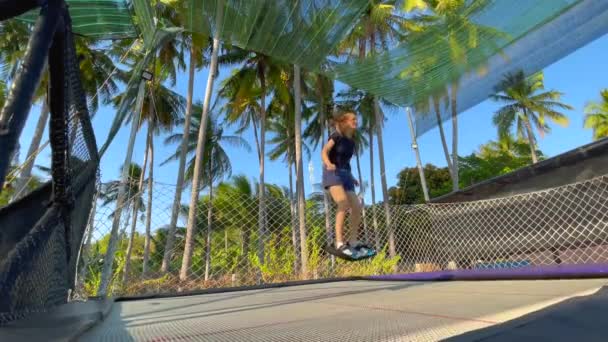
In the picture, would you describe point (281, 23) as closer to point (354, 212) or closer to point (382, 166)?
point (354, 212)

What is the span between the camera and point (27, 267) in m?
1.02

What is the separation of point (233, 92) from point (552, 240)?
11451 millimetres

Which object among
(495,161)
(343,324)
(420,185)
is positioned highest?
(495,161)

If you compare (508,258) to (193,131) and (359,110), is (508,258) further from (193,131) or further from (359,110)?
(193,131)

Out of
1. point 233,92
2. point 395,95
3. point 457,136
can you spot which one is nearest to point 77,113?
point 395,95

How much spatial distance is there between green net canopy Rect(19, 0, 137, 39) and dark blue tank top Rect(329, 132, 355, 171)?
1887 mm

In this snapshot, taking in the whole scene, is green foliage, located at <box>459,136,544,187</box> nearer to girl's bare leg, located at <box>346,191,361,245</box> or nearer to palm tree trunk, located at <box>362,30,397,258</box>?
palm tree trunk, located at <box>362,30,397,258</box>

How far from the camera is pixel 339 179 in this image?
269cm

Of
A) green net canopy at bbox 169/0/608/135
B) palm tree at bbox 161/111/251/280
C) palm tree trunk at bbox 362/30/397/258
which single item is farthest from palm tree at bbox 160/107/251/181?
green net canopy at bbox 169/0/608/135

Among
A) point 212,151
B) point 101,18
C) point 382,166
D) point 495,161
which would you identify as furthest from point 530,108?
point 101,18

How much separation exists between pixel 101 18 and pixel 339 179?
2181mm

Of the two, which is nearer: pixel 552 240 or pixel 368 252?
pixel 368 252

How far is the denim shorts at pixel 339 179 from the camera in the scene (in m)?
2.68

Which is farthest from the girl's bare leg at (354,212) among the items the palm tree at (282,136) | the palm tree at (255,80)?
the palm tree at (282,136)
